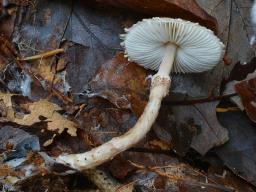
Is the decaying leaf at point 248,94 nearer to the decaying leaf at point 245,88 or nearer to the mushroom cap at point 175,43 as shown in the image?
the decaying leaf at point 245,88

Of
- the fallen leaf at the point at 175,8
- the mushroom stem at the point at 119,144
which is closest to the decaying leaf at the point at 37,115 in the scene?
the mushroom stem at the point at 119,144

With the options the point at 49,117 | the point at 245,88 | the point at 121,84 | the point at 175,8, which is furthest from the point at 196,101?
A: the point at 49,117

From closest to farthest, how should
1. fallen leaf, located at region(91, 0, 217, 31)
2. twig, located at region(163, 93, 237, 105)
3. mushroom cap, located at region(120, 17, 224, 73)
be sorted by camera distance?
A: mushroom cap, located at region(120, 17, 224, 73), fallen leaf, located at region(91, 0, 217, 31), twig, located at region(163, 93, 237, 105)

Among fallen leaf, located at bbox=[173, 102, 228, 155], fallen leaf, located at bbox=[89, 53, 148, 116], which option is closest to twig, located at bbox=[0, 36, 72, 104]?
fallen leaf, located at bbox=[89, 53, 148, 116]

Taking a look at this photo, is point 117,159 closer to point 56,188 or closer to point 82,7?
point 56,188

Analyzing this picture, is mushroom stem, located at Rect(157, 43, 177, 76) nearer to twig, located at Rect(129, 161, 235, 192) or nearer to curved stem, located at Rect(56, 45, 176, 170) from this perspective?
curved stem, located at Rect(56, 45, 176, 170)

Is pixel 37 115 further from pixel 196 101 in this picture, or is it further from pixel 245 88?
pixel 245 88
